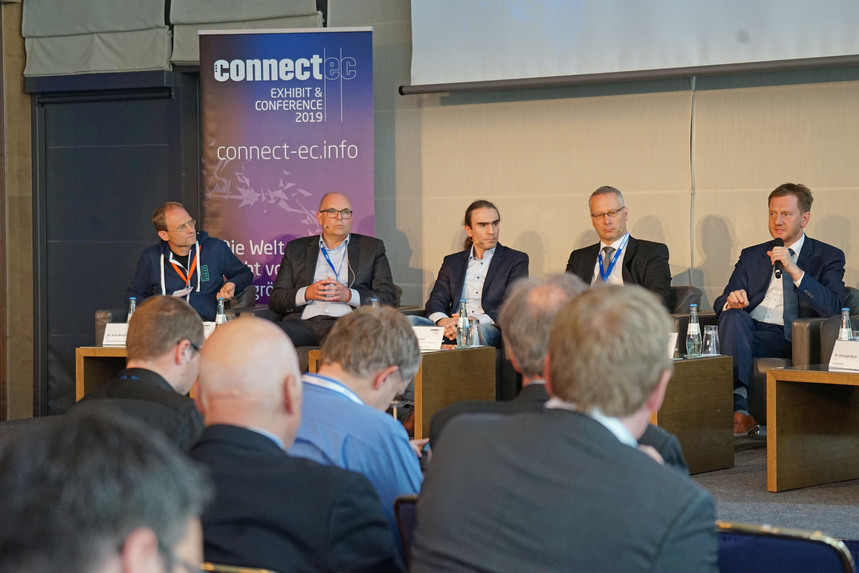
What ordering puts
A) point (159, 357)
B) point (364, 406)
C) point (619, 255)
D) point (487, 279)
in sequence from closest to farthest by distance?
point (364, 406) → point (159, 357) → point (619, 255) → point (487, 279)

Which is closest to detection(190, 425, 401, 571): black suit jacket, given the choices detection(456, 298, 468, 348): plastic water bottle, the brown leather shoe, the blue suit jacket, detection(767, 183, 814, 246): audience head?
detection(456, 298, 468, 348): plastic water bottle

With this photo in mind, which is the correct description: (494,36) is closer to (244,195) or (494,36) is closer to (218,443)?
(244,195)

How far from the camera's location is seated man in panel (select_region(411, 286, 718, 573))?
4.18 feet

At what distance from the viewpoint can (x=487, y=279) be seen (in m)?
5.78

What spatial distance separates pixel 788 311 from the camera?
16.9 feet

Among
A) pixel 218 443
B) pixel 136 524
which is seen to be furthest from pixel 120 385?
pixel 136 524

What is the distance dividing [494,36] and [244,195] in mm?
1865

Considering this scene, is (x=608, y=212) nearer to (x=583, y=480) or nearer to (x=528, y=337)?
(x=528, y=337)

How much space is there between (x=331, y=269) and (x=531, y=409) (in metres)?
4.21

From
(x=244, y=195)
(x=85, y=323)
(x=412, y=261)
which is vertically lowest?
(x=85, y=323)

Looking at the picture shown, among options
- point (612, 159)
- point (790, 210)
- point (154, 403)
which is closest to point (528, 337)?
point (154, 403)

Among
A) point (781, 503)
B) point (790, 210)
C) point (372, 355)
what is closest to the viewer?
point (372, 355)

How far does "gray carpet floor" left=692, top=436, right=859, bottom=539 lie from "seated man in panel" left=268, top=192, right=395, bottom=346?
2336mm

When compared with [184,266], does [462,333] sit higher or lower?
lower
